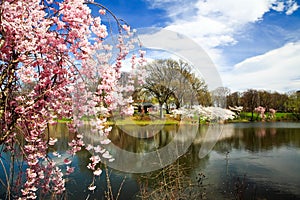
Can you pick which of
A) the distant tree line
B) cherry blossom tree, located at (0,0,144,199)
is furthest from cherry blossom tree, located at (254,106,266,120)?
cherry blossom tree, located at (0,0,144,199)

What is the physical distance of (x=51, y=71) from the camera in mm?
1724

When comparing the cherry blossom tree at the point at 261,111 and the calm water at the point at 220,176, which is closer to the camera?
the calm water at the point at 220,176

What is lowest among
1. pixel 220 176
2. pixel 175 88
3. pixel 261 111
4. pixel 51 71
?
pixel 220 176

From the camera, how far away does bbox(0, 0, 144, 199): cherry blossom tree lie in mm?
1460

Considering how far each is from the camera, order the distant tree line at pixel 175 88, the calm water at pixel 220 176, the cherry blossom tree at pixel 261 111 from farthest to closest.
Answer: the cherry blossom tree at pixel 261 111, the distant tree line at pixel 175 88, the calm water at pixel 220 176

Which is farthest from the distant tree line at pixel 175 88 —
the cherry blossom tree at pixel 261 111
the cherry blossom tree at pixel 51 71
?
the cherry blossom tree at pixel 261 111

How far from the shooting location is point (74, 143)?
2.21 meters

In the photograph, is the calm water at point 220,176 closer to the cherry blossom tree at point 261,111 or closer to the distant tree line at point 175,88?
the distant tree line at point 175,88

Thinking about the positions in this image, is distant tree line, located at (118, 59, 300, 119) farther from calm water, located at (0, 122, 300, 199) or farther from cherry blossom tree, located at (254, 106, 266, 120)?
cherry blossom tree, located at (254, 106, 266, 120)

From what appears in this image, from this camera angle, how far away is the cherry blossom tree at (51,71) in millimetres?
1460

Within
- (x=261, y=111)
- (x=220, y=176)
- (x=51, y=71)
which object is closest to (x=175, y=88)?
(x=220, y=176)

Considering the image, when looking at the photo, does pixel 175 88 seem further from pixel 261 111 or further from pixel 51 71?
pixel 261 111

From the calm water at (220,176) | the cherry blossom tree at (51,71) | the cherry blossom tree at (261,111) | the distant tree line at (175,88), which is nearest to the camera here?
the cherry blossom tree at (51,71)

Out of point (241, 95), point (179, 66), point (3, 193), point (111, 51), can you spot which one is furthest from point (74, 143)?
point (241, 95)
